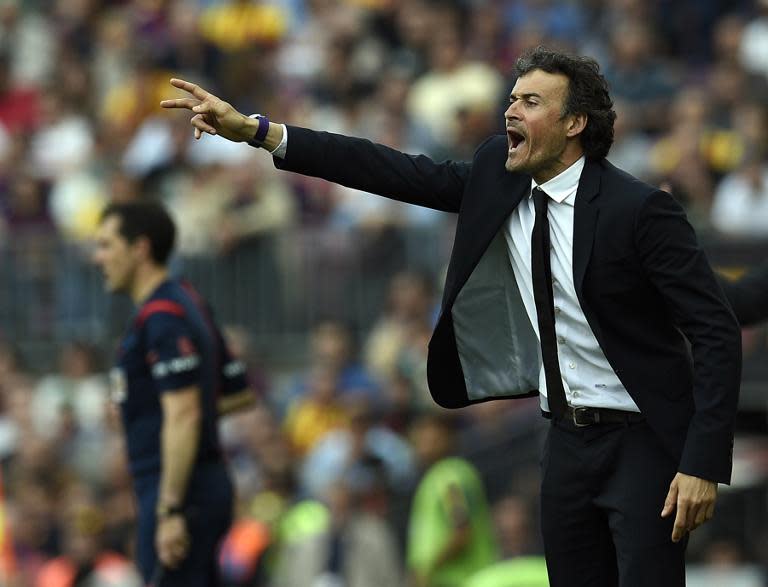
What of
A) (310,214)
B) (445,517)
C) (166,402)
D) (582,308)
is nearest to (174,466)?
(166,402)

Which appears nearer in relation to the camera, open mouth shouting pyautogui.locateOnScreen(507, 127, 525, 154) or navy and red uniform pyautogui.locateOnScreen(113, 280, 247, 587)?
open mouth shouting pyautogui.locateOnScreen(507, 127, 525, 154)

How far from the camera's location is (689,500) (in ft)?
16.3

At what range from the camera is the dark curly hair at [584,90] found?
5.31m

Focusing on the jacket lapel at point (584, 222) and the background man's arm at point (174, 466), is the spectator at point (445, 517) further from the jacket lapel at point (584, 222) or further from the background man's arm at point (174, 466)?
the jacket lapel at point (584, 222)

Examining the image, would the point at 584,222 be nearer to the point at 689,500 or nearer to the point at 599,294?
the point at 599,294

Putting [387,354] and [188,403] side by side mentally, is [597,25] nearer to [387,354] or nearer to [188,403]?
[387,354]

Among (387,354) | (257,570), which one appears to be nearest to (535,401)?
(387,354)

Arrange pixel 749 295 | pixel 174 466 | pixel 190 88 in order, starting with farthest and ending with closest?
pixel 174 466 < pixel 749 295 < pixel 190 88

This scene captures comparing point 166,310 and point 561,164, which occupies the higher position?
point 561,164

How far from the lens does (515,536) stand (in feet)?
32.5

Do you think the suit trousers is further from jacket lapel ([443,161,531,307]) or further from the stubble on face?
the stubble on face

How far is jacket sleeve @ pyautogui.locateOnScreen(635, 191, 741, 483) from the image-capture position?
4996 millimetres

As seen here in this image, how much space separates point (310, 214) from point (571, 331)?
8.29 meters

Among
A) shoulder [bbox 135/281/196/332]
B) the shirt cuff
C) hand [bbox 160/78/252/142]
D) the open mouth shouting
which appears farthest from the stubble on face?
shoulder [bbox 135/281/196/332]
